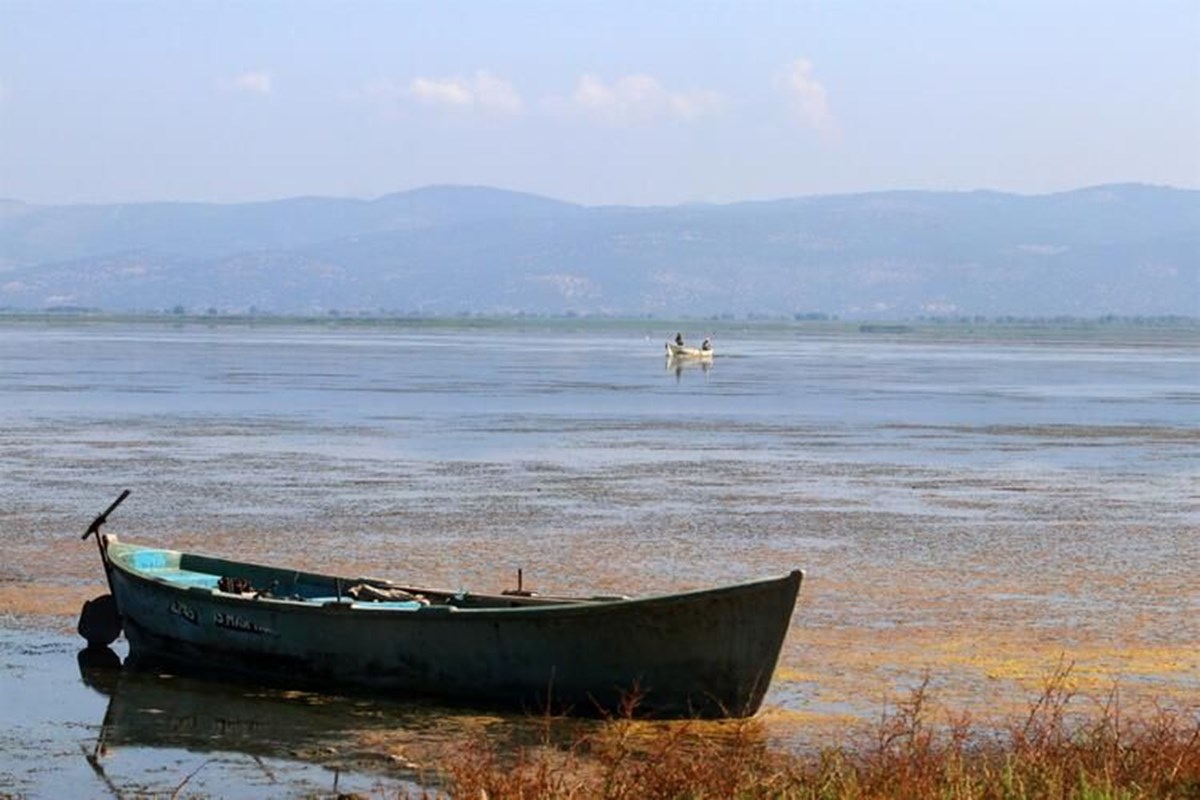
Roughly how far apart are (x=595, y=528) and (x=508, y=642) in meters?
12.1

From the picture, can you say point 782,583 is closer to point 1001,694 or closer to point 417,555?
point 1001,694

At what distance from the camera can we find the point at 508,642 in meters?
17.0

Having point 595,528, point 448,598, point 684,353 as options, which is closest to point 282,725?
point 448,598

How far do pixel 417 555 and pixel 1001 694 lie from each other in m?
9.91

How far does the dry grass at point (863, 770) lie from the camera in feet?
39.4

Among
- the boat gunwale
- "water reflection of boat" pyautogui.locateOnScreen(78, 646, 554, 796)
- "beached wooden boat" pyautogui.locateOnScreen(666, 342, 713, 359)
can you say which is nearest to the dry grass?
"water reflection of boat" pyautogui.locateOnScreen(78, 646, 554, 796)

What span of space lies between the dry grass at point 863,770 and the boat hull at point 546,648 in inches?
33.0

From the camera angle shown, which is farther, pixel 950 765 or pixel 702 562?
pixel 702 562

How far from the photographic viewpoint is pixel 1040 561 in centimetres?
2647

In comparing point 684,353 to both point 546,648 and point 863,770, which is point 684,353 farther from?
point 863,770

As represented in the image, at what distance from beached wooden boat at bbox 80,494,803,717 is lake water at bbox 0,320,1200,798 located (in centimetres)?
34

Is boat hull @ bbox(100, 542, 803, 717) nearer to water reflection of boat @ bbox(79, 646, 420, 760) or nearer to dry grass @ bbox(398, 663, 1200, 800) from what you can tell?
water reflection of boat @ bbox(79, 646, 420, 760)

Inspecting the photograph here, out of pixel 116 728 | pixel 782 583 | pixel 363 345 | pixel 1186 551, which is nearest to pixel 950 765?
pixel 782 583

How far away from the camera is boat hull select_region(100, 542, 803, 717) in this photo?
1650cm
